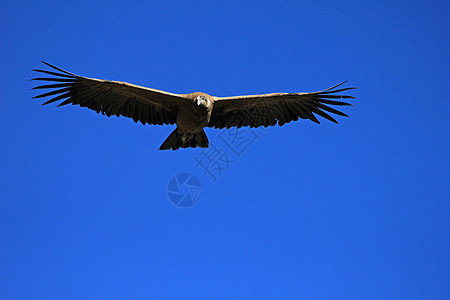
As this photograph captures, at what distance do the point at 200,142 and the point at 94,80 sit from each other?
2.54 metres

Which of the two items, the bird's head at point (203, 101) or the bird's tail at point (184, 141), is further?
the bird's tail at point (184, 141)

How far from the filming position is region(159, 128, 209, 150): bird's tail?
34.4 feet

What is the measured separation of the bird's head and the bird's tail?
3.10ft

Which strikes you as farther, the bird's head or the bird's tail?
the bird's tail

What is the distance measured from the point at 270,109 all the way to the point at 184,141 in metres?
2.04

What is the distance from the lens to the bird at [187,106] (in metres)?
9.91

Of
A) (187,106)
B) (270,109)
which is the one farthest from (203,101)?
(270,109)

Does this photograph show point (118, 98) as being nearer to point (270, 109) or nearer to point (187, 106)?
point (187, 106)

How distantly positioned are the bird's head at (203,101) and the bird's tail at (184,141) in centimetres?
95

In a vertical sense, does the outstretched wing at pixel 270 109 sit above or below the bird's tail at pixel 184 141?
above

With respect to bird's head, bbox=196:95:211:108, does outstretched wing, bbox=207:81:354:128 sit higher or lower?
higher

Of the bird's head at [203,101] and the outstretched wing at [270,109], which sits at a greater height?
the outstretched wing at [270,109]

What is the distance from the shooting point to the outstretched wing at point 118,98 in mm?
9891

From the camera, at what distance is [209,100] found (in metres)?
9.84
